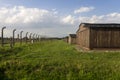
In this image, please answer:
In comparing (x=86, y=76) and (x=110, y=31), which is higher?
(x=110, y=31)

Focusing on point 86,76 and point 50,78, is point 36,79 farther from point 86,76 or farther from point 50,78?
point 86,76

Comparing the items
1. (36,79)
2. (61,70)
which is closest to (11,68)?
(36,79)

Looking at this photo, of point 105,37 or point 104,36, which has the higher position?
point 104,36

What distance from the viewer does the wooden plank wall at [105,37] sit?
107 ft

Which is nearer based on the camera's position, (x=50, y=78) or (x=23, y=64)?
(x=50, y=78)

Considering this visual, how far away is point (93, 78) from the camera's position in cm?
1644

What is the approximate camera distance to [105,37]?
32875mm

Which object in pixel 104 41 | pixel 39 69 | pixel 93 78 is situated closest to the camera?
pixel 93 78

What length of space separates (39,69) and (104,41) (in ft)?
54.6

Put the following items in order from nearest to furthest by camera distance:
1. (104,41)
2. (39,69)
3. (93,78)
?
(93,78)
(39,69)
(104,41)

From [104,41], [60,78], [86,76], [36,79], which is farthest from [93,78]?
[104,41]

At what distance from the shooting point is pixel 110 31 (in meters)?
32.9

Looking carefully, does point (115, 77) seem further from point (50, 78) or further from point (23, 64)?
point (23, 64)

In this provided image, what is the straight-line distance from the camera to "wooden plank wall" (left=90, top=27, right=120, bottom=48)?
32.6 m
